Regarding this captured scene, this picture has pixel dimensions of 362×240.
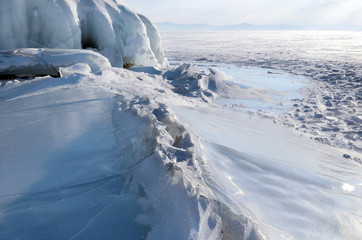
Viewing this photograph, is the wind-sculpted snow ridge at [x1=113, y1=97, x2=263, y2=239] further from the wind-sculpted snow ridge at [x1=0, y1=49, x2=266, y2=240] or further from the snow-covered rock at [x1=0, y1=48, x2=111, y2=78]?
the snow-covered rock at [x1=0, y1=48, x2=111, y2=78]

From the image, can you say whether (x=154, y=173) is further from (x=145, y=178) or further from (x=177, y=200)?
(x=177, y=200)

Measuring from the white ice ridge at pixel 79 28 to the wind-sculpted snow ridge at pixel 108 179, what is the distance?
12.5 ft

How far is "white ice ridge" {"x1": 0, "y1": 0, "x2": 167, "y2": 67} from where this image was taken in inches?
210

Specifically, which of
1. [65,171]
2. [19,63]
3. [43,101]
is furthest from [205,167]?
[19,63]

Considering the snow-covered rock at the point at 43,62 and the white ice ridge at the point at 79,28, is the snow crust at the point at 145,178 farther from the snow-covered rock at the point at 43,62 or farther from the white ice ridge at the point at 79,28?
the white ice ridge at the point at 79,28

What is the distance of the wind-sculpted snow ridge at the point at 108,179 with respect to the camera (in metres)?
1.03

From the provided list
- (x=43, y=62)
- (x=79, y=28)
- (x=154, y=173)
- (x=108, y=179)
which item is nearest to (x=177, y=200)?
(x=154, y=173)

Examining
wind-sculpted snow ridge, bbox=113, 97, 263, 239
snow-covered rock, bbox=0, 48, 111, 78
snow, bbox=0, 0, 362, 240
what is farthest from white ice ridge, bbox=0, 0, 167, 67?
wind-sculpted snow ridge, bbox=113, 97, 263, 239

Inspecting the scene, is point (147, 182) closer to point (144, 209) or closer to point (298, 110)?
point (144, 209)

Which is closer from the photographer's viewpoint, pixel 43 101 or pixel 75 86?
pixel 43 101

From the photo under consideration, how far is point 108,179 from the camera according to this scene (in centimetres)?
136

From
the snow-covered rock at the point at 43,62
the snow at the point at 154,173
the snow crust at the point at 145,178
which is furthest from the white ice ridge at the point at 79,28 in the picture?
the snow crust at the point at 145,178

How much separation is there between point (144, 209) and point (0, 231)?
580 millimetres

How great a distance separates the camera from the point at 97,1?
6.61 metres
